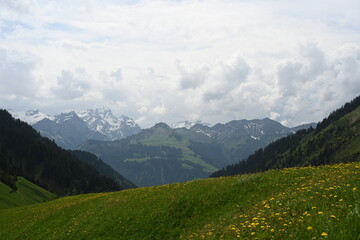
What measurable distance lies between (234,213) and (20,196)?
113 metres

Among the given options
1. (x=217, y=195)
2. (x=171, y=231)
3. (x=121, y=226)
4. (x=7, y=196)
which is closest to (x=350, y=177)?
(x=217, y=195)

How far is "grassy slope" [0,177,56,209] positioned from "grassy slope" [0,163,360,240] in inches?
2468

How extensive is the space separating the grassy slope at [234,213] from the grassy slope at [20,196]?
62.7 meters

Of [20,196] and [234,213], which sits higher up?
[234,213]

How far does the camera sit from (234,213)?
61.1ft

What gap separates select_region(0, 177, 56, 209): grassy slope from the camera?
297 feet

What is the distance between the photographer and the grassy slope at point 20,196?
90.6 metres

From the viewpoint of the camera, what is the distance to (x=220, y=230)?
15359 mm

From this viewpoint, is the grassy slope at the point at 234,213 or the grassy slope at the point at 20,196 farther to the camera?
the grassy slope at the point at 20,196

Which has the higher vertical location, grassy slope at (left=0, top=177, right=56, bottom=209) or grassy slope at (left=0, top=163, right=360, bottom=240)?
grassy slope at (left=0, top=163, right=360, bottom=240)

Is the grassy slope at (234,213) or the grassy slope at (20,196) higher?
the grassy slope at (234,213)

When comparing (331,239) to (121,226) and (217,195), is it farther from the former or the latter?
(121,226)

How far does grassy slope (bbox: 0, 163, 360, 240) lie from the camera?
11766 mm

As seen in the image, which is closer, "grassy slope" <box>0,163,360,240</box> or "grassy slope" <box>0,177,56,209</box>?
"grassy slope" <box>0,163,360,240</box>
